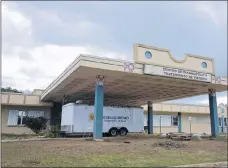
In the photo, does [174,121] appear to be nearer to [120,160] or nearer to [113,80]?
[113,80]

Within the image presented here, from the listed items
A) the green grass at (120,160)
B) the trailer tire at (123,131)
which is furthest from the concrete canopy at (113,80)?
the green grass at (120,160)

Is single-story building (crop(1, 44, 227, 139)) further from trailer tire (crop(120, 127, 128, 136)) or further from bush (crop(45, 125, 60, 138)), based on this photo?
bush (crop(45, 125, 60, 138))

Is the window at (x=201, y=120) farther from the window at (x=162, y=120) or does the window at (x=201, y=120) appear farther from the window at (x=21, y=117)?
the window at (x=21, y=117)

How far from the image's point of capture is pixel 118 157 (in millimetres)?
11062

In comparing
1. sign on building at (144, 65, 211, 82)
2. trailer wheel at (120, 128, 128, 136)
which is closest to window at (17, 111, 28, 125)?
trailer wheel at (120, 128, 128, 136)

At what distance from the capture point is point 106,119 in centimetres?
2409

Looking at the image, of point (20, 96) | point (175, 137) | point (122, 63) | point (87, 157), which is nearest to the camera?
point (87, 157)

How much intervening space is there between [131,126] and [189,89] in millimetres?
6493

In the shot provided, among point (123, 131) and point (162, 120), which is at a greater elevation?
point (162, 120)

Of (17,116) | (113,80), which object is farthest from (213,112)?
(17,116)

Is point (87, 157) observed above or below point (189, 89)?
below

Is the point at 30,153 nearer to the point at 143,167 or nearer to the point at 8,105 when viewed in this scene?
the point at 143,167

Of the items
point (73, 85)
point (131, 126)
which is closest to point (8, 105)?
point (73, 85)

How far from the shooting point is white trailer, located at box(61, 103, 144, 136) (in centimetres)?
2244
